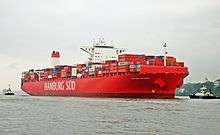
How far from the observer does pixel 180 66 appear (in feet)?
218

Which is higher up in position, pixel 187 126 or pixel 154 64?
pixel 154 64

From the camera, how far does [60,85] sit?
8419cm

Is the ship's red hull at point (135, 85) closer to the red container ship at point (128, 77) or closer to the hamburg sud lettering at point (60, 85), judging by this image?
the red container ship at point (128, 77)

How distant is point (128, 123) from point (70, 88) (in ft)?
173

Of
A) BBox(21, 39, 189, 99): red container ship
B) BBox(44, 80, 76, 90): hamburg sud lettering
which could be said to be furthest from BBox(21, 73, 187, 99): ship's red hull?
BBox(44, 80, 76, 90): hamburg sud lettering

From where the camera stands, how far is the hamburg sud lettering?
79800 millimetres

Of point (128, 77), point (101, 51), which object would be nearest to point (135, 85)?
point (128, 77)

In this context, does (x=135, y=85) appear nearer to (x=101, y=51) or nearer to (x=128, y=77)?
(x=128, y=77)

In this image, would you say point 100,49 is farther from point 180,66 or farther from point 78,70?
point 180,66

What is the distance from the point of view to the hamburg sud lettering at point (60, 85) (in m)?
79.8

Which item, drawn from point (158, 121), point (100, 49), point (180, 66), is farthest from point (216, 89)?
point (158, 121)

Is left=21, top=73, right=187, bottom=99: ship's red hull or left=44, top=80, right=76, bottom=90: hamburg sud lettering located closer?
left=21, top=73, right=187, bottom=99: ship's red hull

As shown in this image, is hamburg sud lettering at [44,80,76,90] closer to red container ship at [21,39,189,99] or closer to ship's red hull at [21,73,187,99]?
red container ship at [21,39,189,99]

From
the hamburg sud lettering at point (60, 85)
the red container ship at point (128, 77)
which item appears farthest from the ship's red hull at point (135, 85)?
the hamburg sud lettering at point (60, 85)
